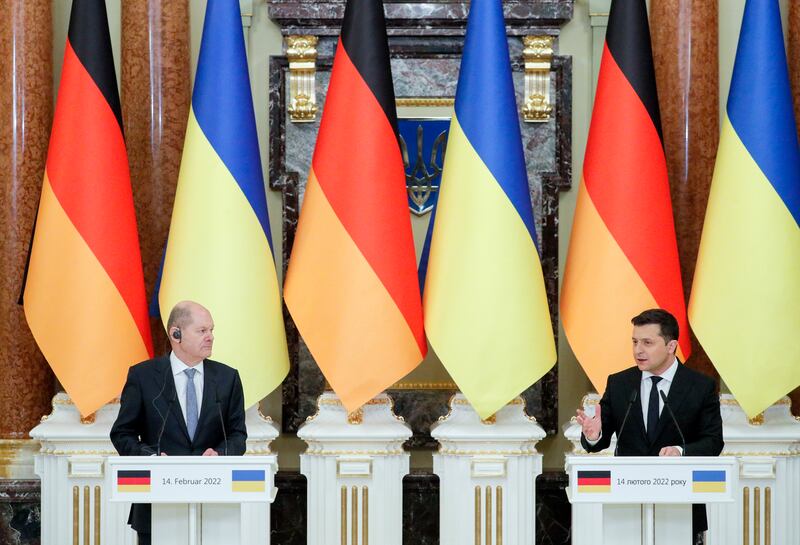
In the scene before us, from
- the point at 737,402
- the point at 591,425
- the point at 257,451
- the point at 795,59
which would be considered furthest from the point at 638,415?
the point at 795,59

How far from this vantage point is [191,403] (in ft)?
14.1

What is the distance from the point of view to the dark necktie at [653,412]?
170 inches

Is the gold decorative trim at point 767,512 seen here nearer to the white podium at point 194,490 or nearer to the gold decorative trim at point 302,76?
the white podium at point 194,490

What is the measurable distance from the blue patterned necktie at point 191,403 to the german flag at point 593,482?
1392mm

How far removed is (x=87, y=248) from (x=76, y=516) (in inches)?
47.5

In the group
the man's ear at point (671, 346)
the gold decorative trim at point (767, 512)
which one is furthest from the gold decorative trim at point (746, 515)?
the man's ear at point (671, 346)

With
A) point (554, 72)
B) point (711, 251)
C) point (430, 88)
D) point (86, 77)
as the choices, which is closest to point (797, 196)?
point (711, 251)

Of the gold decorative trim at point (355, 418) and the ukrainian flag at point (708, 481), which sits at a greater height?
the gold decorative trim at point (355, 418)

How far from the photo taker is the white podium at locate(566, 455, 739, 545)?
12.1 feet

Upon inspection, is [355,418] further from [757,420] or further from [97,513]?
[757,420]

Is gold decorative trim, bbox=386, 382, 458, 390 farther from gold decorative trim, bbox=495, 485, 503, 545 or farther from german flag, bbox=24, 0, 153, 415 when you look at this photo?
german flag, bbox=24, 0, 153, 415

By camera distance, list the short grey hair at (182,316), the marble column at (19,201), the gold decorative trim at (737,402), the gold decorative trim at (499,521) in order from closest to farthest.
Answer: the short grey hair at (182,316)
the gold decorative trim at (499,521)
the gold decorative trim at (737,402)
the marble column at (19,201)

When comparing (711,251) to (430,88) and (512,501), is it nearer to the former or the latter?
(512,501)

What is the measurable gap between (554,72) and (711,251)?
1.58 meters
